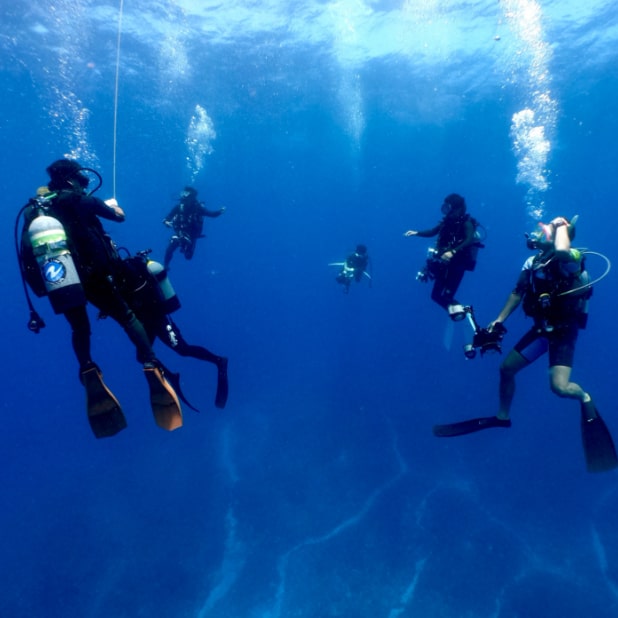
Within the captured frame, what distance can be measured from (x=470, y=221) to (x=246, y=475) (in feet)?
49.9

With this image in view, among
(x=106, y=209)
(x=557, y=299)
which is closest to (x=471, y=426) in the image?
(x=557, y=299)

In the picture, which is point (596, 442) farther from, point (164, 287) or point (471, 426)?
point (164, 287)

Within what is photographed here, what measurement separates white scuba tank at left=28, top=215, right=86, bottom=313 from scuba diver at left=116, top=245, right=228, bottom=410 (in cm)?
138

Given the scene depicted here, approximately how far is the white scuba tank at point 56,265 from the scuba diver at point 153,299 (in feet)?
4.53

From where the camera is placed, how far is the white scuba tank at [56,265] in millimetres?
4549

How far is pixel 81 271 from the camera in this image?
207 inches

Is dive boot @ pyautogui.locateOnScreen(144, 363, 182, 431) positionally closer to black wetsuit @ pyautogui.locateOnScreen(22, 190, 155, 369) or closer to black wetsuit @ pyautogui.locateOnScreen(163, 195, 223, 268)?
black wetsuit @ pyautogui.locateOnScreen(22, 190, 155, 369)

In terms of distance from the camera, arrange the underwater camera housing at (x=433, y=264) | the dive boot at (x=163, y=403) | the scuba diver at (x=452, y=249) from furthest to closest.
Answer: the underwater camera housing at (x=433, y=264) → the scuba diver at (x=452, y=249) → the dive boot at (x=163, y=403)

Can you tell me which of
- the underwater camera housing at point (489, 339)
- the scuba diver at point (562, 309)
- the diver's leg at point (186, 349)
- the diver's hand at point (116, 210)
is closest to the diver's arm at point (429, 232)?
the scuba diver at point (562, 309)

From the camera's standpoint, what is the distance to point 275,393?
24625 mm

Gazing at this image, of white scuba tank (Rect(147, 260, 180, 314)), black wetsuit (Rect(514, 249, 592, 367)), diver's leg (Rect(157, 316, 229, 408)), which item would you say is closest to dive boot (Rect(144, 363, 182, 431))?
diver's leg (Rect(157, 316, 229, 408))

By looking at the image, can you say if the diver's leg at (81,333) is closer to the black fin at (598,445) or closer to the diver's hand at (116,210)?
the diver's hand at (116,210)

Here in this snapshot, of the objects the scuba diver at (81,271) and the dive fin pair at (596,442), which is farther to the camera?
the dive fin pair at (596,442)

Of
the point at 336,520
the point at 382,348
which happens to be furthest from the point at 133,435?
the point at 382,348
